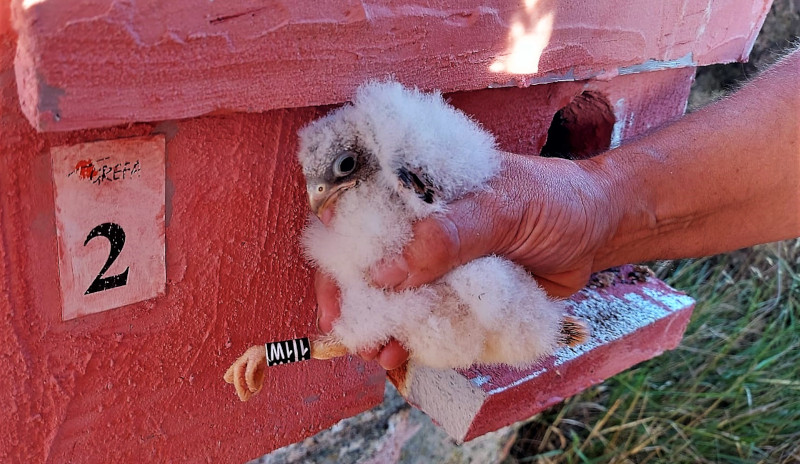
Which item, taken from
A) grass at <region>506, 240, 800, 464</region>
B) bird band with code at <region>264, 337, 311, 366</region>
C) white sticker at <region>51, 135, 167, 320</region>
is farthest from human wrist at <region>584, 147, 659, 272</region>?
grass at <region>506, 240, 800, 464</region>

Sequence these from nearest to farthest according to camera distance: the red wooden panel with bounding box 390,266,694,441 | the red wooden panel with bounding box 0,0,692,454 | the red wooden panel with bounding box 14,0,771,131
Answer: the red wooden panel with bounding box 14,0,771,131, the red wooden panel with bounding box 0,0,692,454, the red wooden panel with bounding box 390,266,694,441

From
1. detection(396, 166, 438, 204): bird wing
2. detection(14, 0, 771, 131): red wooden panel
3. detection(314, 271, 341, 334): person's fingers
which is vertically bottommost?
detection(314, 271, 341, 334): person's fingers

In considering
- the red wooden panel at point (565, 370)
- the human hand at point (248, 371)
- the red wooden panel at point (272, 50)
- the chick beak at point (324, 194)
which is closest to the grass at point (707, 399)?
the red wooden panel at point (565, 370)

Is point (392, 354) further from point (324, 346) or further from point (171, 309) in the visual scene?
point (171, 309)

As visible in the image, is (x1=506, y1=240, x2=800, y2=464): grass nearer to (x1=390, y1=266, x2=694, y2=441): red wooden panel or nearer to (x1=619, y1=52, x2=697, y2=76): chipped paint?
(x1=390, y1=266, x2=694, y2=441): red wooden panel

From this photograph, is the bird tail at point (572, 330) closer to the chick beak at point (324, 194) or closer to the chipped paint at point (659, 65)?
the chick beak at point (324, 194)
